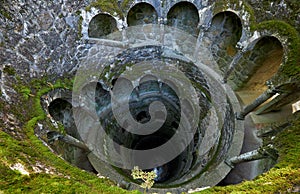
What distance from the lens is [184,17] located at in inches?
486

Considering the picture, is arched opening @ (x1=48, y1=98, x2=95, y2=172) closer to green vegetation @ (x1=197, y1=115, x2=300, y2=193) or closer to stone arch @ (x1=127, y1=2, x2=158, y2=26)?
stone arch @ (x1=127, y1=2, x2=158, y2=26)

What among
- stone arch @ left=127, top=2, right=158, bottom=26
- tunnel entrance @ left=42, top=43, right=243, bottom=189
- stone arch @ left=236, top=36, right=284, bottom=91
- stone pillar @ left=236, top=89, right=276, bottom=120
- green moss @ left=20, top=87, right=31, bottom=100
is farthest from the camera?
stone arch @ left=127, top=2, right=158, bottom=26

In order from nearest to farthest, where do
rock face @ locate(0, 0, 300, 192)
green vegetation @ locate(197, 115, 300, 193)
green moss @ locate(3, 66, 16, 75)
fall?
green vegetation @ locate(197, 115, 300, 193) → green moss @ locate(3, 66, 16, 75) → rock face @ locate(0, 0, 300, 192)

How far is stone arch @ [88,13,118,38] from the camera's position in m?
10.8

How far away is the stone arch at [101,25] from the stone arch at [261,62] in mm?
6737

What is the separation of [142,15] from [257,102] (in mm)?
6804

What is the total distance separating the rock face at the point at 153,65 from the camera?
8250 millimetres

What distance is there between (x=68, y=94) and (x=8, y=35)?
2928 millimetres

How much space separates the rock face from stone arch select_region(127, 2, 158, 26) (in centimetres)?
5

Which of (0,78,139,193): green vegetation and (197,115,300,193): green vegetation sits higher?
(0,78,139,193): green vegetation

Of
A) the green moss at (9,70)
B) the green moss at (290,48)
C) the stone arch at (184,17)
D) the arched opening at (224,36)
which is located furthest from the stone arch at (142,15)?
the green moss at (9,70)

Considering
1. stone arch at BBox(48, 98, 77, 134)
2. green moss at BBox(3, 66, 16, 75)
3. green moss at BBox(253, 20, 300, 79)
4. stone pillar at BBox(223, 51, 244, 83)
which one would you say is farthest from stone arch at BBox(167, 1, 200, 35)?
green moss at BBox(3, 66, 16, 75)

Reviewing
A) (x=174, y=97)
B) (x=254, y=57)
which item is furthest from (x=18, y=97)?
(x=254, y=57)

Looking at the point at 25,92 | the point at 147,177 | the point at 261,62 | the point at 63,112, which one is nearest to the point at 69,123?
the point at 63,112
